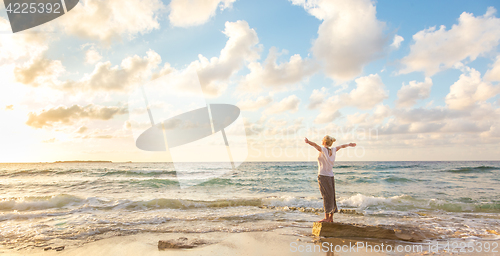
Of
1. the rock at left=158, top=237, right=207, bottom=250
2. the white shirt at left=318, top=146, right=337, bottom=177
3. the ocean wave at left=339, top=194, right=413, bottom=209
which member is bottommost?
the ocean wave at left=339, top=194, right=413, bottom=209

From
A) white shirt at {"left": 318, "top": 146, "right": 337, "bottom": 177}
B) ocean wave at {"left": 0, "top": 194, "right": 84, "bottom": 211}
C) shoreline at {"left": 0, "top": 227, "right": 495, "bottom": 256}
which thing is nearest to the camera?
shoreline at {"left": 0, "top": 227, "right": 495, "bottom": 256}

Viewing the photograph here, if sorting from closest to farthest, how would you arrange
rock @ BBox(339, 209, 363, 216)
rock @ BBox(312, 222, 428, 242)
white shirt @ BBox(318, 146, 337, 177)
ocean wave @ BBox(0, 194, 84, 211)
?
rock @ BBox(312, 222, 428, 242), white shirt @ BBox(318, 146, 337, 177), rock @ BBox(339, 209, 363, 216), ocean wave @ BBox(0, 194, 84, 211)

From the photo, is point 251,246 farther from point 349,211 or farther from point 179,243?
point 349,211

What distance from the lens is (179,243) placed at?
4598mm

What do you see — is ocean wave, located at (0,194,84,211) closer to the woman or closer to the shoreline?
the shoreline

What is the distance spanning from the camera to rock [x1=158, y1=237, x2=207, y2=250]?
4.43m

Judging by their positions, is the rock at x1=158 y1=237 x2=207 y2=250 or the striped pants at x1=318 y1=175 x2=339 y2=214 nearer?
the rock at x1=158 y1=237 x2=207 y2=250

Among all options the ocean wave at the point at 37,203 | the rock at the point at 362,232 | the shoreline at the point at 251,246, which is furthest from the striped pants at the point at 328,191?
the ocean wave at the point at 37,203

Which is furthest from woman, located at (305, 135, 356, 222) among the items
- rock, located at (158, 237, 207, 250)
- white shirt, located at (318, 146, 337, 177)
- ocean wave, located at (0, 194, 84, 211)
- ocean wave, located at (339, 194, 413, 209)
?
ocean wave, located at (0, 194, 84, 211)

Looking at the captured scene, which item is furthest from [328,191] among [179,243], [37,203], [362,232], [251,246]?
[37,203]

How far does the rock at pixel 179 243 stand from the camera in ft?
14.5

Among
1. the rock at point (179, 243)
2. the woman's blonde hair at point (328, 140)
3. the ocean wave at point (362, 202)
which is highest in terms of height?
the woman's blonde hair at point (328, 140)

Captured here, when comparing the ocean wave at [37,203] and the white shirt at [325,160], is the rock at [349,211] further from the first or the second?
the ocean wave at [37,203]

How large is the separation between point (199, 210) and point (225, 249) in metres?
4.39
